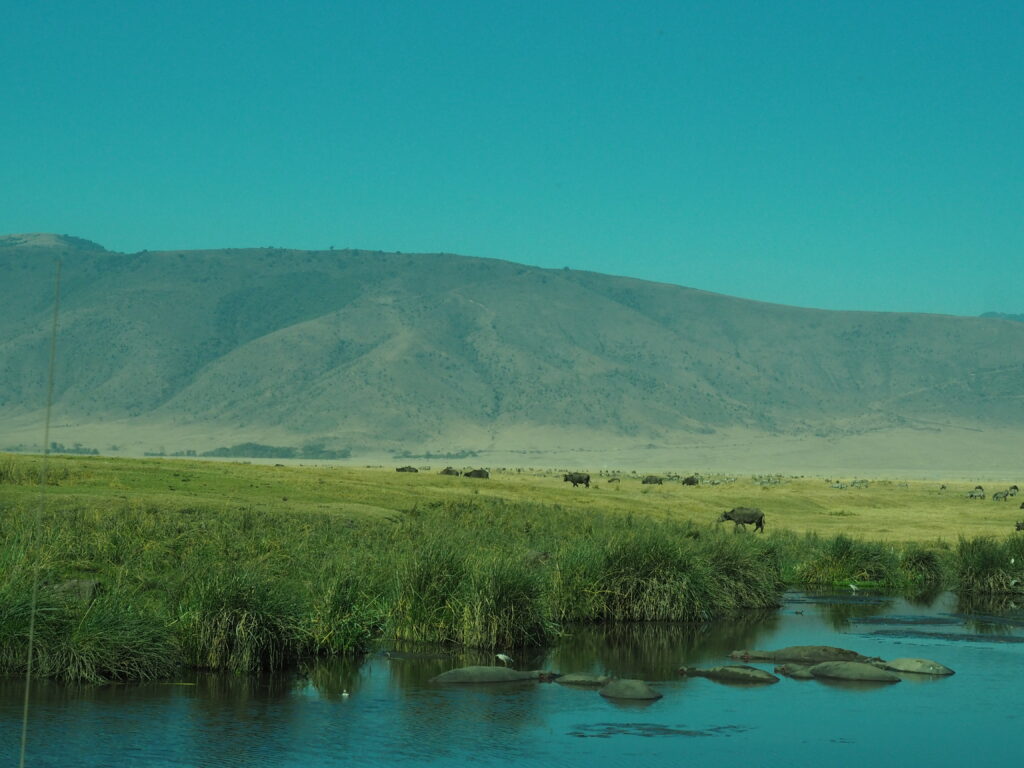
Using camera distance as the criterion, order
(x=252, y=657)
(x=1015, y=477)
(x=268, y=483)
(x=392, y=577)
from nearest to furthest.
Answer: (x=252, y=657)
(x=392, y=577)
(x=268, y=483)
(x=1015, y=477)

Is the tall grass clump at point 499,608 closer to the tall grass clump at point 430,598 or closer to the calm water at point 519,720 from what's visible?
the tall grass clump at point 430,598

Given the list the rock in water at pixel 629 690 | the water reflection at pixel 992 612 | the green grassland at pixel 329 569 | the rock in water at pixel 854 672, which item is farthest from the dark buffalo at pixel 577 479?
the rock in water at pixel 629 690

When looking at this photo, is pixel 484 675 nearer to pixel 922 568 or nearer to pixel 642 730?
pixel 642 730

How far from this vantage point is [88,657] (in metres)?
16.9

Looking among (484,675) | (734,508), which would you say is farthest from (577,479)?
(484,675)

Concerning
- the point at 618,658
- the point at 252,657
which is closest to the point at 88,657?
the point at 252,657

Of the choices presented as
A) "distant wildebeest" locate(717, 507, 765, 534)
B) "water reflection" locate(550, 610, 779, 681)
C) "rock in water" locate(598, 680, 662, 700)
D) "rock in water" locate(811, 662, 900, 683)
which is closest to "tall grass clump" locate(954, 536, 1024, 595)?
"water reflection" locate(550, 610, 779, 681)

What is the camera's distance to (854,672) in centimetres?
1900

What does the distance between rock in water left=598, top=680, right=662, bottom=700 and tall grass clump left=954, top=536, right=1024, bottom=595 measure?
15.4 metres

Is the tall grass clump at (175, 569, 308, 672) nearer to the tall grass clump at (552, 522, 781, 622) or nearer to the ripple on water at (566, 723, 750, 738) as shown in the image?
the ripple on water at (566, 723, 750, 738)

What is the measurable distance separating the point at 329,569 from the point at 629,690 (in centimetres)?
747

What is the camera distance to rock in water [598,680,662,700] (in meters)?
17.2

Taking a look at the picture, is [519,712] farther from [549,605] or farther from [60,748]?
[549,605]

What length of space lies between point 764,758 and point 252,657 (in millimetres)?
7847
